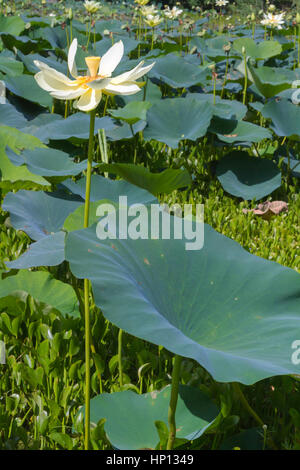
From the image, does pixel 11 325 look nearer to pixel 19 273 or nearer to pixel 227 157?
pixel 19 273

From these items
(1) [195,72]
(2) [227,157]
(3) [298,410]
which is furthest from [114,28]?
(3) [298,410]

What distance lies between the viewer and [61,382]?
115 centimetres

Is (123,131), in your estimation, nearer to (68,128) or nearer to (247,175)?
(68,128)

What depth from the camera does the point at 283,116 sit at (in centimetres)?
248

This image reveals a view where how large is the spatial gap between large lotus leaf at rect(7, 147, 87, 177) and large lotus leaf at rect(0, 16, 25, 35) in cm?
221

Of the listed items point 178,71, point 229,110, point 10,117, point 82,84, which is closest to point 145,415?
point 82,84

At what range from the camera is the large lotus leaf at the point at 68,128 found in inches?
90.7

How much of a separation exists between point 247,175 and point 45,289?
1335 millimetres

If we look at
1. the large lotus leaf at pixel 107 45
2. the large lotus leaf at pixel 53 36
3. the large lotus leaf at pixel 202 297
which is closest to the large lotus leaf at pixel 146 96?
the large lotus leaf at pixel 107 45

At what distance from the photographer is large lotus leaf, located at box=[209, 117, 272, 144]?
7.79ft

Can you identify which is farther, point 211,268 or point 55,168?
point 55,168

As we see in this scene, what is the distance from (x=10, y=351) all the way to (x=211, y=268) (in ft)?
1.84

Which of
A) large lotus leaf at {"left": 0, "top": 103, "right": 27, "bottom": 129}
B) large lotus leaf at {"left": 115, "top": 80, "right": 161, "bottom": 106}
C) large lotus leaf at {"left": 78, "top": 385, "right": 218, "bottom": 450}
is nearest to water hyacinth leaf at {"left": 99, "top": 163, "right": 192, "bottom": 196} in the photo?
large lotus leaf at {"left": 78, "top": 385, "right": 218, "bottom": 450}

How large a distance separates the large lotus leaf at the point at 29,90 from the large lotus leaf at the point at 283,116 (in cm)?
109
